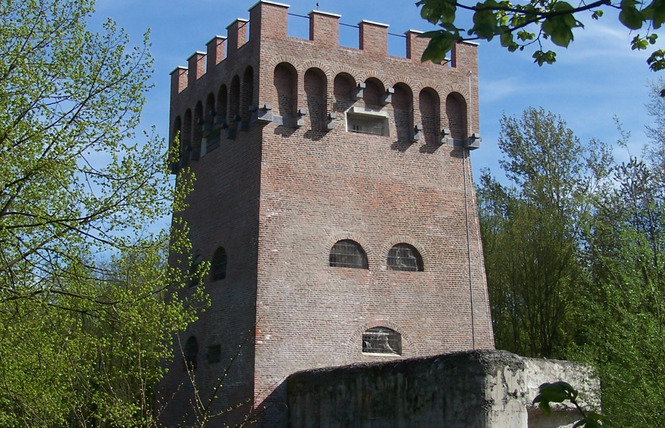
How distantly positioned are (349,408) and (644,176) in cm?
1499

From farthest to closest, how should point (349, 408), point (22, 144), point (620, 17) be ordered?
point (349, 408) < point (22, 144) < point (620, 17)

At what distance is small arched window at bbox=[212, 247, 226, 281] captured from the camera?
21.4 metres

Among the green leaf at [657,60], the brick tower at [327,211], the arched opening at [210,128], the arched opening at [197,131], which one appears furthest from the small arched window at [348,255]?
the green leaf at [657,60]

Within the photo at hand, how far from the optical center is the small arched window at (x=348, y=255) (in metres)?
20.6

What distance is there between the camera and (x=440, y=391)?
47.6ft

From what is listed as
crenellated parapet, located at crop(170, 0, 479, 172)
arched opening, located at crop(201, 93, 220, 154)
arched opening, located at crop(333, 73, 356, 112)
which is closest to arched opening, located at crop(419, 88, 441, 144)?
crenellated parapet, located at crop(170, 0, 479, 172)

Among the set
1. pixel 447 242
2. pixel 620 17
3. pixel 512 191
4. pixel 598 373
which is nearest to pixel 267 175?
pixel 447 242

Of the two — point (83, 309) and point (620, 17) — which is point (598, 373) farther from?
point (620, 17)

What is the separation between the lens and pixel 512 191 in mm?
31734

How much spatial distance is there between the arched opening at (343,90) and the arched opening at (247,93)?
203 cm

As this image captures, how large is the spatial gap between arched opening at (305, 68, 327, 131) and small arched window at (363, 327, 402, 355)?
198 inches

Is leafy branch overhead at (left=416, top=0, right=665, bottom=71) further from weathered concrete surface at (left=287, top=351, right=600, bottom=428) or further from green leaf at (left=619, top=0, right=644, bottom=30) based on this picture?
weathered concrete surface at (left=287, top=351, right=600, bottom=428)

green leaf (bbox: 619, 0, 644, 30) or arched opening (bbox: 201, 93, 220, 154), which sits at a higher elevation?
arched opening (bbox: 201, 93, 220, 154)

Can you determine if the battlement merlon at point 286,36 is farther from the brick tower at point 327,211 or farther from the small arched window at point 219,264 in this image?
the small arched window at point 219,264
